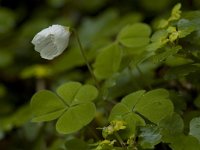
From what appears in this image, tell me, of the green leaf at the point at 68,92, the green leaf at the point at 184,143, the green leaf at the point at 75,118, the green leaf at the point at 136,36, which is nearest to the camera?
the green leaf at the point at 184,143

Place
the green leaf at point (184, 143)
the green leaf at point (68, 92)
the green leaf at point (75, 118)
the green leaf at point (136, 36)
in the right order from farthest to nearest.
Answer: the green leaf at point (136, 36), the green leaf at point (68, 92), the green leaf at point (75, 118), the green leaf at point (184, 143)

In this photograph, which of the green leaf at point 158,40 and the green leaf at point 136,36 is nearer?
the green leaf at point 158,40

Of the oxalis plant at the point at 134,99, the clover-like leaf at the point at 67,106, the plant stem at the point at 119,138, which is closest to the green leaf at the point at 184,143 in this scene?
the oxalis plant at the point at 134,99

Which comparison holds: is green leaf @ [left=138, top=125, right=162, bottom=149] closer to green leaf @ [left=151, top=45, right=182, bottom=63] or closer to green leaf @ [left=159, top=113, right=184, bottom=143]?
green leaf @ [left=159, top=113, right=184, bottom=143]

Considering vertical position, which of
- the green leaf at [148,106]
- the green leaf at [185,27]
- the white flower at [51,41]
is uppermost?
the white flower at [51,41]

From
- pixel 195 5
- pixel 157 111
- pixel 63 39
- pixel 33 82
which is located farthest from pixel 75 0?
pixel 157 111

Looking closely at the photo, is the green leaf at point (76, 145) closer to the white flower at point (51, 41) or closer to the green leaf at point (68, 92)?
the green leaf at point (68, 92)
